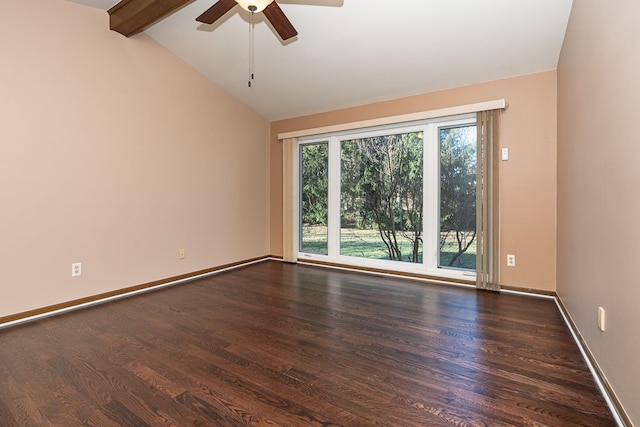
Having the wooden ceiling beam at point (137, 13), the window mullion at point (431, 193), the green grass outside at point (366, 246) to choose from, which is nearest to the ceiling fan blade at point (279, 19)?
the wooden ceiling beam at point (137, 13)

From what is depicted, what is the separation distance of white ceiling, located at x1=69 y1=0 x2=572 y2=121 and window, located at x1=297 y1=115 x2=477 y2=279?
581mm

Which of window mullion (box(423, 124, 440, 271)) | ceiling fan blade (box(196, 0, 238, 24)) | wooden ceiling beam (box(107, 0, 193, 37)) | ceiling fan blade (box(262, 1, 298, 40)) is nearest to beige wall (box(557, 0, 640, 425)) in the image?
window mullion (box(423, 124, 440, 271))

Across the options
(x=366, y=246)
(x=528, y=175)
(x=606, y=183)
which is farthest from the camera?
(x=366, y=246)

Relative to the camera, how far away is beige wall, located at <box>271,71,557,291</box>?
10.2 feet

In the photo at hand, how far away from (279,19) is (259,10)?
6.7 inches

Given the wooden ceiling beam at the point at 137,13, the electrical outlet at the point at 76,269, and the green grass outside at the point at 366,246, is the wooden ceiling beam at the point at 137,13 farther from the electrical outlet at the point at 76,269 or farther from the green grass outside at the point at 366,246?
the green grass outside at the point at 366,246

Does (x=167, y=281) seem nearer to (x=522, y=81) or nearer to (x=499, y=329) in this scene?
(x=499, y=329)

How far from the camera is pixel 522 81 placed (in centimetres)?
320

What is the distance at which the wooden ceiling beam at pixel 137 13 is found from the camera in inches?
A: 105

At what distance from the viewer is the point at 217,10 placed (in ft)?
7.41

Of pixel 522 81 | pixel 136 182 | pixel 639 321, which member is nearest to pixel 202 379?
pixel 639 321

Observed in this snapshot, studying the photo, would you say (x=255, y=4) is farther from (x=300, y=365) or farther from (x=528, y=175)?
(x=528, y=175)

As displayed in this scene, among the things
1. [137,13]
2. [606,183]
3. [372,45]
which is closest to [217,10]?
[137,13]

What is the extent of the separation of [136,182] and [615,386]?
4.00 m
